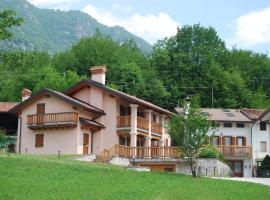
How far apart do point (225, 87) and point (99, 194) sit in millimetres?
62358

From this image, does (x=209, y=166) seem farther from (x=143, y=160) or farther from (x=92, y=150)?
(x=92, y=150)

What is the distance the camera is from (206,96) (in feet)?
279

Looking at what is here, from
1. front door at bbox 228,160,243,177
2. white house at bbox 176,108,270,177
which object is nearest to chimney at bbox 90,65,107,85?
white house at bbox 176,108,270,177

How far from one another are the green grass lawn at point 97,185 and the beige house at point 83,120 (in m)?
15.7

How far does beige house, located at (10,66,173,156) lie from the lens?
48906 millimetres

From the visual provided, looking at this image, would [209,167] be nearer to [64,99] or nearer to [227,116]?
[64,99]

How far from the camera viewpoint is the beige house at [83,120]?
4891cm

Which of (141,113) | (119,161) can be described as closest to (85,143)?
(119,161)

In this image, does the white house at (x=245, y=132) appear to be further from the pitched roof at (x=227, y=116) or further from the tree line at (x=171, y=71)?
the tree line at (x=171, y=71)

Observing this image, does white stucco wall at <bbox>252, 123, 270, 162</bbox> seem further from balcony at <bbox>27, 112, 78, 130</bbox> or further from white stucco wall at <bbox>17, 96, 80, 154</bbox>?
balcony at <bbox>27, 112, 78, 130</bbox>

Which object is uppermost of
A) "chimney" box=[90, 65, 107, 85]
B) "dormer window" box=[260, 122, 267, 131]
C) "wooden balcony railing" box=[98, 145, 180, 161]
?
"chimney" box=[90, 65, 107, 85]

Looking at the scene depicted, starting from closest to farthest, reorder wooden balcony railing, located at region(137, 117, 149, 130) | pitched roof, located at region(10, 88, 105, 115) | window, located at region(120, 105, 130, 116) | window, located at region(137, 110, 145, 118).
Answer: pitched roof, located at region(10, 88, 105, 115) < wooden balcony railing, located at region(137, 117, 149, 130) < window, located at region(120, 105, 130, 116) < window, located at region(137, 110, 145, 118)

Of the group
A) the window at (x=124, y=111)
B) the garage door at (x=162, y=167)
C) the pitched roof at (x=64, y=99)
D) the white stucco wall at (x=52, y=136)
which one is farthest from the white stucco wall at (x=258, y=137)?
the white stucco wall at (x=52, y=136)

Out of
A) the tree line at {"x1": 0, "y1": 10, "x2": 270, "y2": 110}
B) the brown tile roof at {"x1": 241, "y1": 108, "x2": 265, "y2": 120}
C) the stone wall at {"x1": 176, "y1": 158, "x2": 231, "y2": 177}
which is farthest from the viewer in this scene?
the tree line at {"x1": 0, "y1": 10, "x2": 270, "y2": 110}
